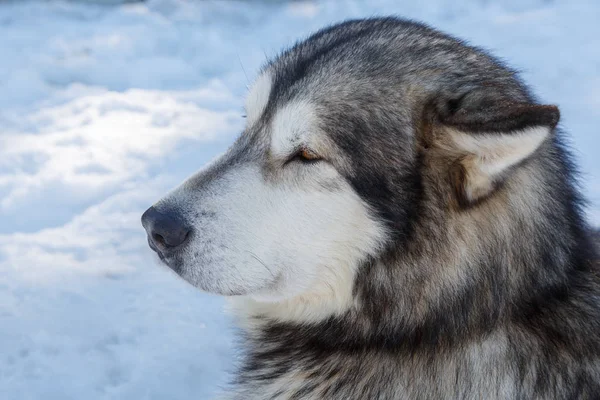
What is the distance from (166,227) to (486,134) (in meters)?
0.98

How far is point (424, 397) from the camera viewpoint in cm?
240

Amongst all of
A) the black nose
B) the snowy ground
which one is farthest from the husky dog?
the snowy ground

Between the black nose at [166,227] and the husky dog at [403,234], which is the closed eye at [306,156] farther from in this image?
the black nose at [166,227]

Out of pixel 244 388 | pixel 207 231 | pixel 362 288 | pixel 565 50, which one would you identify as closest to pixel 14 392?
pixel 244 388

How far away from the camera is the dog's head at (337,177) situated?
7.48ft

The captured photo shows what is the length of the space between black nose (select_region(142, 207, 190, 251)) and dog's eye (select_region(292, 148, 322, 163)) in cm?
41

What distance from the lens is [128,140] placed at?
16.3ft

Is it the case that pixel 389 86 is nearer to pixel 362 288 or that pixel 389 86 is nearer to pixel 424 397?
pixel 362 288

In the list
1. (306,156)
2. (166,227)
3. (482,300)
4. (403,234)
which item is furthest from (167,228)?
(482,300)

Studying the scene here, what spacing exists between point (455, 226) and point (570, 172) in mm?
456

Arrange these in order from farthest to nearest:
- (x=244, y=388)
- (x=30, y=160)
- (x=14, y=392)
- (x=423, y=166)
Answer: (x=30, y=160), (x=14, y=392), (x=244, y=388), (x=423, y=166)

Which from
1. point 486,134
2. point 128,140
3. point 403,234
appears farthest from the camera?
point 128,140

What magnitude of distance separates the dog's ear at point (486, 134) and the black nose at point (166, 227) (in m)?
0.83

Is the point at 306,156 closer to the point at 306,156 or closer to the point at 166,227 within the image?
the point at 306,156
